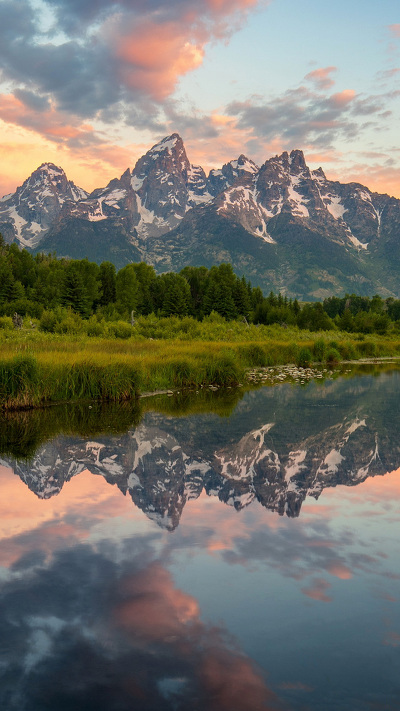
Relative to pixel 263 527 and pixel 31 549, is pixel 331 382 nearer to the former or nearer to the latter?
pixel 263 527

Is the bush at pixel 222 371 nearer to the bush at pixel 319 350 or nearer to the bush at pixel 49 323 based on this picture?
the bush at pixel 319 350

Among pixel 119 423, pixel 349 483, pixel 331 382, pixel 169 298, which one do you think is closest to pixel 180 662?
pixel 349 483

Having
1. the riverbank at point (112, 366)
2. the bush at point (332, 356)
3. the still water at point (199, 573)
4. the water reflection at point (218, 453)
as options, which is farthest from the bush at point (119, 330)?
the still water at point (199, 573)

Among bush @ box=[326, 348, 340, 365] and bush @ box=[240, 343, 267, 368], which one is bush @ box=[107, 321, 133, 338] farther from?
bush @ box=[326, 348, 340, 365]

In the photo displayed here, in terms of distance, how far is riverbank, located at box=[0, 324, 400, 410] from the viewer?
77.7 feet

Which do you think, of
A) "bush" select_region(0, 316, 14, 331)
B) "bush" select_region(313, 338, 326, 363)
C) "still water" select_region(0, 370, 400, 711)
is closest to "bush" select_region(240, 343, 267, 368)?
"bush" select_region(313, 338, 326, 363)

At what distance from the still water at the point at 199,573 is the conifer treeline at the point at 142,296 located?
63319 millimetres

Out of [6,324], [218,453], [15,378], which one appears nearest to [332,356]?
[6,324]

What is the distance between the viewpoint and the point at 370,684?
6129 mm

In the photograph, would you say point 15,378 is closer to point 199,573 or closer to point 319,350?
point 199,573

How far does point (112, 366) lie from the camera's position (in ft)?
88.8

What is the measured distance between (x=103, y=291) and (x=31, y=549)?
95313 millimetres

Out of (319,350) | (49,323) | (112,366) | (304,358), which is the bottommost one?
(304,358)

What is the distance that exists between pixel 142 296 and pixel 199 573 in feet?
321
